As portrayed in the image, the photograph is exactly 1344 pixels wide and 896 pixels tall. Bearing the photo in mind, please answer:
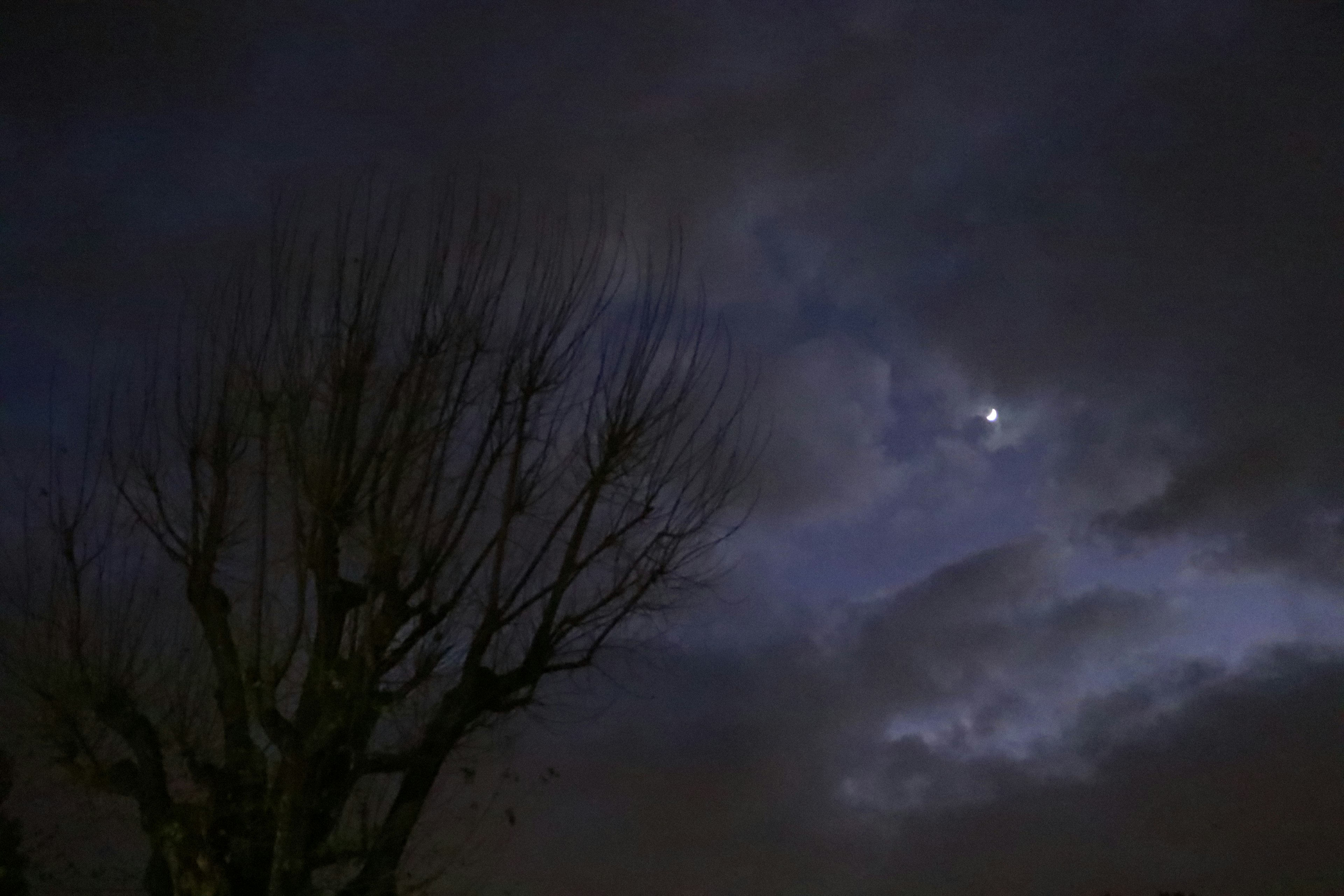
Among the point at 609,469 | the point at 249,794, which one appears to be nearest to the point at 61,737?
the point at 249,794

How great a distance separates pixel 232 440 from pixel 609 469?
4.31 metres

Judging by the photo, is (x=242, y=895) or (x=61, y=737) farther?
(x=61, y=737)

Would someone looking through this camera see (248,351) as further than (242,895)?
Yes

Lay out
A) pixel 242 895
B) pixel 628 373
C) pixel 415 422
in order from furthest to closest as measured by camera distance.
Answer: pixel 628 373
pixel 415 422
pixel 242 895

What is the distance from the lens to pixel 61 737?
1238 centimetres

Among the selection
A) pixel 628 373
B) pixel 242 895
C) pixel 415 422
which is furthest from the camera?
pixel 628 373

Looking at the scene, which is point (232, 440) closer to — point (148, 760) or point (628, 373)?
point (148, 760)

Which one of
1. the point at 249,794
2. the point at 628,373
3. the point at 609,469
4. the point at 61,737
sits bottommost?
the point at 249,794

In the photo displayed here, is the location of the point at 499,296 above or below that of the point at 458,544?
above

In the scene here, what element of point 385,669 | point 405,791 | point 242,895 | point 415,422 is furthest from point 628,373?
point 242,895

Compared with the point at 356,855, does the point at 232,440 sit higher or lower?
higher

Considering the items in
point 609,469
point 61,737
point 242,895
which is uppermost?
point 609,469

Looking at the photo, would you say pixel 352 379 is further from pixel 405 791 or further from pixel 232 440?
pixel 405 791

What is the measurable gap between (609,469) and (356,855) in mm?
4929
